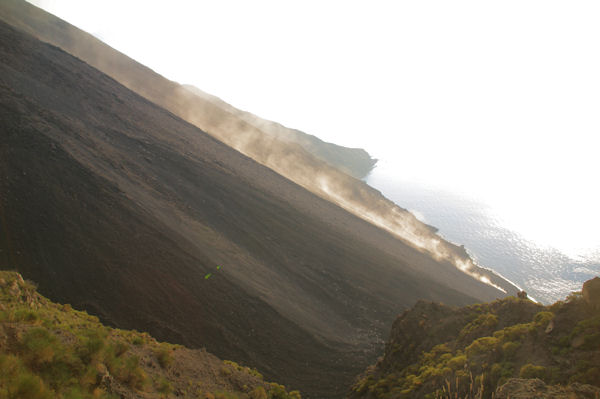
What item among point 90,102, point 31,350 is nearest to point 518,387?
point 31,350

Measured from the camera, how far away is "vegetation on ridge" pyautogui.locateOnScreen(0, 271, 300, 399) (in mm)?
5472

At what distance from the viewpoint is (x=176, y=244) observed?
18406mm

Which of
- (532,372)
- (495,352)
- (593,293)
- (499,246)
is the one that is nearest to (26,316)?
(532,372)

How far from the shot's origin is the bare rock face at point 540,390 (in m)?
6.21

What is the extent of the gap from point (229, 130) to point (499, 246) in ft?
206

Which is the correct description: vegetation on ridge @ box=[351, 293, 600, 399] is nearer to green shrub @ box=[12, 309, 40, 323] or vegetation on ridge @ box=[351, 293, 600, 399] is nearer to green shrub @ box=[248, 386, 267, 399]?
green shrub @ box=[248, 386, 267, 399]

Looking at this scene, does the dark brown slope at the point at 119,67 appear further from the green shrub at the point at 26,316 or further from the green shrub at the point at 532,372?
the green shrub at the point at 532,372

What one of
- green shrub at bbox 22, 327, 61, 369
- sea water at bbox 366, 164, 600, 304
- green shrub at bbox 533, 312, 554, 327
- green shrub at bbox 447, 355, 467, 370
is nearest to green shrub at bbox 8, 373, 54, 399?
green shrub at bbox 22, 327, 61, 369

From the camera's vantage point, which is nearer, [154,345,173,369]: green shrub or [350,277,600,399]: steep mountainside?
[350,277,600,399]: steep mountainside

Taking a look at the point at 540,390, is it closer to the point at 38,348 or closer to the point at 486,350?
the point at 486,350

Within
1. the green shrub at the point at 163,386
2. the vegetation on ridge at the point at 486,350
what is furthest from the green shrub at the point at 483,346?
the green shrub at the point at 163,386

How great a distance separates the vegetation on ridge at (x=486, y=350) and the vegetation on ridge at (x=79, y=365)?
5359 mm

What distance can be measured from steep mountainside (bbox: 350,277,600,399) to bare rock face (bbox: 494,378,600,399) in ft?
0.05

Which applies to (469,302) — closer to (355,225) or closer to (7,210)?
(355,225)
